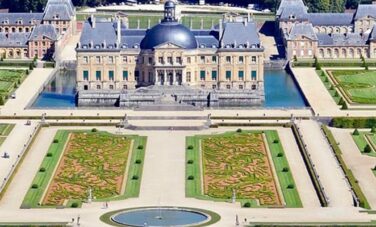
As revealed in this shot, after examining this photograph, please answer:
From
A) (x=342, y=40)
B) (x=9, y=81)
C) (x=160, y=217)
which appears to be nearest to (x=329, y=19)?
(x=342, y=40)

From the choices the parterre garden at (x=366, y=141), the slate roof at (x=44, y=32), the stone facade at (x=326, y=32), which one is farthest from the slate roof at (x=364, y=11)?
the parterre garden at (x=366, y=141)

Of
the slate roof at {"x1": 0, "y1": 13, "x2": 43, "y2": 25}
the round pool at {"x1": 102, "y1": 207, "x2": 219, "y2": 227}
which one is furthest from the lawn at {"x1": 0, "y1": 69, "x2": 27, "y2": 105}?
the round pool at {"x1": 102, "y1": 207, "x2": 219, "y2": 227}

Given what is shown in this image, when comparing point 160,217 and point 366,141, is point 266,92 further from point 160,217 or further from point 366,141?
point 160,217

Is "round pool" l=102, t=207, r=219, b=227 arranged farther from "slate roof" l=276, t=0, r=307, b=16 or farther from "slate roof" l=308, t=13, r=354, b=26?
"slate roof" l=308, t=13, r=354, b=26

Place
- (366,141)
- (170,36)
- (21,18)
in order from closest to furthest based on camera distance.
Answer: (366,141) < (170,36) < (21,18)

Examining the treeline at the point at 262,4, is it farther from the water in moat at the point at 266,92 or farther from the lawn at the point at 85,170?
the lawn at the point at 85,170
